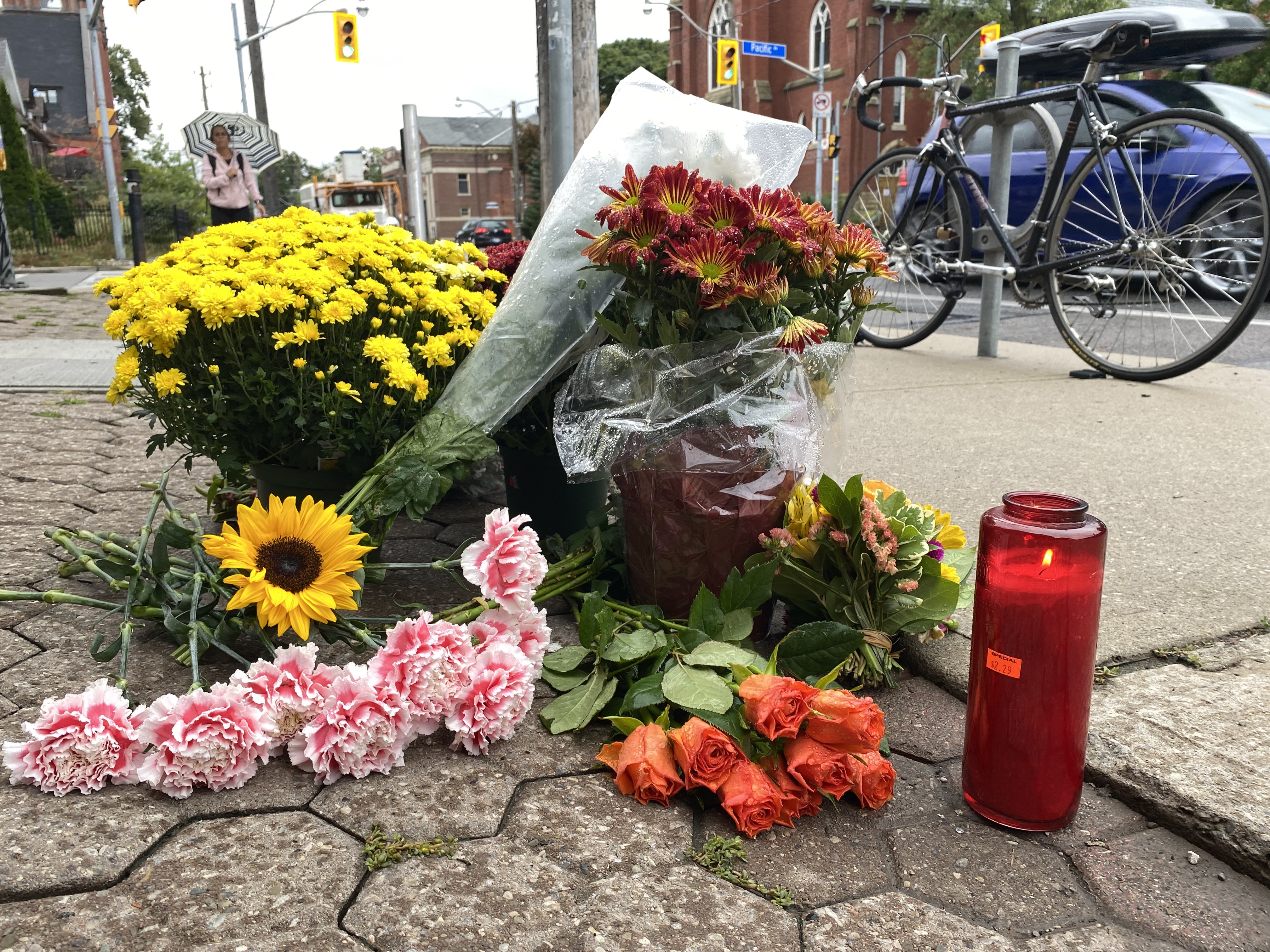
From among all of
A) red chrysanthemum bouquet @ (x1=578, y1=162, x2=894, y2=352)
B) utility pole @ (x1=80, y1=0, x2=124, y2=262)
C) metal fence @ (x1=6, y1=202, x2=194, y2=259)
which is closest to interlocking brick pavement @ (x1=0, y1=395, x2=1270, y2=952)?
red chrysanthemum bouquet @ (x1=578, y1=162, x2=894, y2=352)

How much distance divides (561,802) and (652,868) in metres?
0.21

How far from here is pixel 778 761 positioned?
1.54 meters

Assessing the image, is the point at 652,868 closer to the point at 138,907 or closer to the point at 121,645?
the point at 138,907

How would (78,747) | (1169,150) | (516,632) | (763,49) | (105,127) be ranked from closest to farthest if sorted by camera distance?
(78,747), (516,632), (1169,150), (105,127), (763,49)

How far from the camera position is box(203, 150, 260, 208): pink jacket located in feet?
35.3

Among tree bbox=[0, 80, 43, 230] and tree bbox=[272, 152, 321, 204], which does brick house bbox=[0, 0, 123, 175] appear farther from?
tree bbox=[272, 152, 321, 204]

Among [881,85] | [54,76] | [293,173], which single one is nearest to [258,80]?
[881,85]

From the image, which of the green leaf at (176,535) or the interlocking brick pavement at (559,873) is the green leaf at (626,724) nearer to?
the interlocking brick pavement at (559,873)

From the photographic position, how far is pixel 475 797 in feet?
4.93

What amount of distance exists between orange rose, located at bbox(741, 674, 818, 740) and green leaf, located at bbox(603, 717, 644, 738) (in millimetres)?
194

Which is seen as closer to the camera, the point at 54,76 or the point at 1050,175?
the point at 1050,175

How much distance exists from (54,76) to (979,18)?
40.6 metres

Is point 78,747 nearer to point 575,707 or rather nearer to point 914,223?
point 575,707

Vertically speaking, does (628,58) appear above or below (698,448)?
above
